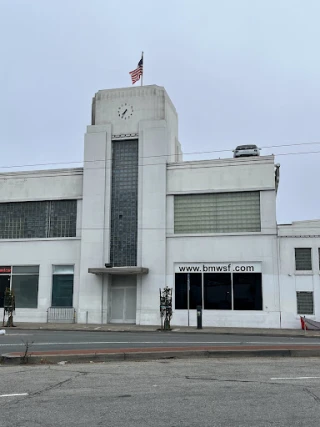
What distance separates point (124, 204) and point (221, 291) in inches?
303

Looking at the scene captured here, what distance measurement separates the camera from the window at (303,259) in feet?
88.0

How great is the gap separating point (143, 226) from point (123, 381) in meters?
19.4

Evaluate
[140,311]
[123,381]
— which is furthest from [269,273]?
[123,381]

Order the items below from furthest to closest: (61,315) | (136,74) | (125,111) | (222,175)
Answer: (136,74)
(125,111)
(61,315)
(222,175)

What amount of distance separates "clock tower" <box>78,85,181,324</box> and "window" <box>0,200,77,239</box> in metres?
1.35

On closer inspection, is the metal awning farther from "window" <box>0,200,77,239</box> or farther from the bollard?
the bollard

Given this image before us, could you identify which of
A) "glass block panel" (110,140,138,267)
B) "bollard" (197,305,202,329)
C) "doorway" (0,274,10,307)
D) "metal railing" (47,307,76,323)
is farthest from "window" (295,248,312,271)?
"doorway" (0,274,10,307)

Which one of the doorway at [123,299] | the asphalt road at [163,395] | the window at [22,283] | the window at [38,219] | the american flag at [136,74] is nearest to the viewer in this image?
the asphalt road at [163,395]

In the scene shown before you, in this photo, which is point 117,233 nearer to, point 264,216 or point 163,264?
point 163,264

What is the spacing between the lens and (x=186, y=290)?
1102 inches

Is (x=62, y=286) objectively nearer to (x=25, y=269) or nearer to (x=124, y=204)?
(x=25, y=269)

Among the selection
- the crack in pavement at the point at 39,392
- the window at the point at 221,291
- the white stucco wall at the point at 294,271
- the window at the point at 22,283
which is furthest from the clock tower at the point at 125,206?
the crack in pavement at the point at 39,392

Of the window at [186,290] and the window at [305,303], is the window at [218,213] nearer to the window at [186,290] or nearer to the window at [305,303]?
the window at [186,290]

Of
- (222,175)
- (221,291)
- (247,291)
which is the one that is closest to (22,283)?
(221,291)
